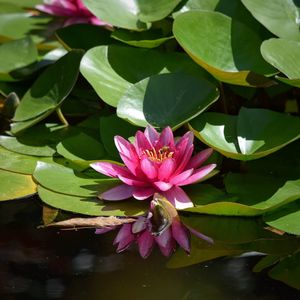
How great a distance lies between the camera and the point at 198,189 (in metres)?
Result: 1.97

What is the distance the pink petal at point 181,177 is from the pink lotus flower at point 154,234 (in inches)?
2.6

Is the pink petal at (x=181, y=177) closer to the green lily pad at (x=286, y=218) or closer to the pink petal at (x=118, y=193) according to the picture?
the pink petal at (x=118, y=193)

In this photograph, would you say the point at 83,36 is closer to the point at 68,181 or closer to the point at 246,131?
the point at 68,181

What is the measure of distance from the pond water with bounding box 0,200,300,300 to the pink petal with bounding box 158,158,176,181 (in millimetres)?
191

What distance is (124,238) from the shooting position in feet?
6.00

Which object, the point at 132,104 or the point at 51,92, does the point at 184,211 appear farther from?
the point at 51,92

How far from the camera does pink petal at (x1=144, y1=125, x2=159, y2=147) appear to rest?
1.95 metres

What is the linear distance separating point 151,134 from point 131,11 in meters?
0.57

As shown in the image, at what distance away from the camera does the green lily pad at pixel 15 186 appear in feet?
6.54

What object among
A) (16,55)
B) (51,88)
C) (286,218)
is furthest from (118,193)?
(16,55)

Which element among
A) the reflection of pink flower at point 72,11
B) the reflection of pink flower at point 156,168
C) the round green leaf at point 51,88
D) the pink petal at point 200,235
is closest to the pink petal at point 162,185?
the reflection of pink flower at point 156,168

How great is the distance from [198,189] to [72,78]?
578 mm

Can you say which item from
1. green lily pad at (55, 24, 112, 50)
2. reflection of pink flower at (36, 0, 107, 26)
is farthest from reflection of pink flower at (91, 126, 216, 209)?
reflection of pink flower at (36, 0, 107, 26)

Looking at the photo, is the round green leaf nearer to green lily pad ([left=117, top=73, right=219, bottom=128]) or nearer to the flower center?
green lily pad ([left=117, top=73, right=219, bottom=128])
